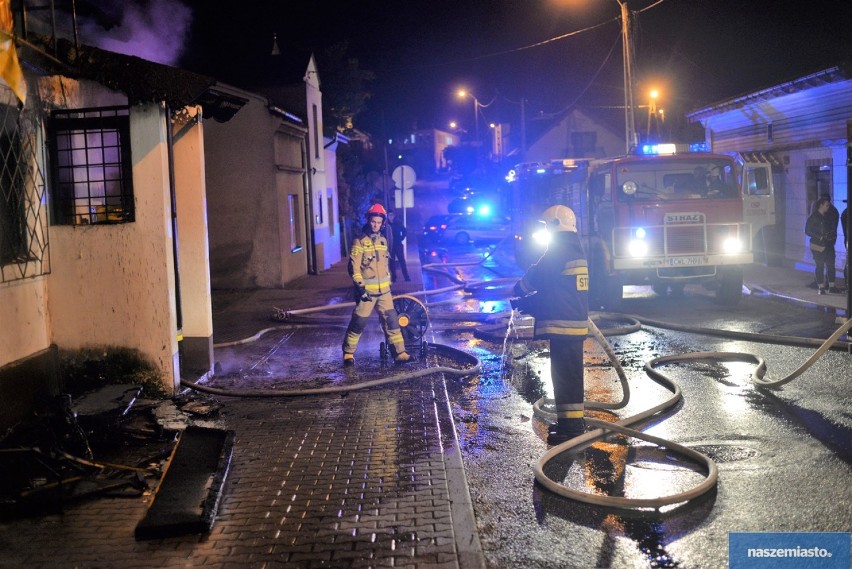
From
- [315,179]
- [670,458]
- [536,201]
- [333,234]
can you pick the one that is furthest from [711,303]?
[333,234]

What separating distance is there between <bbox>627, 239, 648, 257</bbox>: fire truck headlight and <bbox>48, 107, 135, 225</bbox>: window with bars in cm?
865

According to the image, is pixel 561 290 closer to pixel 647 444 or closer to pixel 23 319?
pixel 647 444

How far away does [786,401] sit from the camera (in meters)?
7.62

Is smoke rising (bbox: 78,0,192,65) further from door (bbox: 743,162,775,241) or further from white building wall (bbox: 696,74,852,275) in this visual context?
white building wall (bbox: 696,74,852,275)

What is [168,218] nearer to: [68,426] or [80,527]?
[68,426]

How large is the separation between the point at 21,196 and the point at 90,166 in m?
0.97

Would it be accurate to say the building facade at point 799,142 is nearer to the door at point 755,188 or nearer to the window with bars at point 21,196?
the door at point 755,188

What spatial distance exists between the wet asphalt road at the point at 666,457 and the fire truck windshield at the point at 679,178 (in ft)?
12.3

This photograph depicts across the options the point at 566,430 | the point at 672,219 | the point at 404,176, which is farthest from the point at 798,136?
the point at 566,430

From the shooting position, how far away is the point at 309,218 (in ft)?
72.8

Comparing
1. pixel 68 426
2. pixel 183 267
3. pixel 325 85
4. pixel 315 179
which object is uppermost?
pixel 325 85

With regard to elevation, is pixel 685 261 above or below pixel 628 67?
below

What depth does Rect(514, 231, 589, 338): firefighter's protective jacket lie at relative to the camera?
262 inches

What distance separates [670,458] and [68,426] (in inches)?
179
